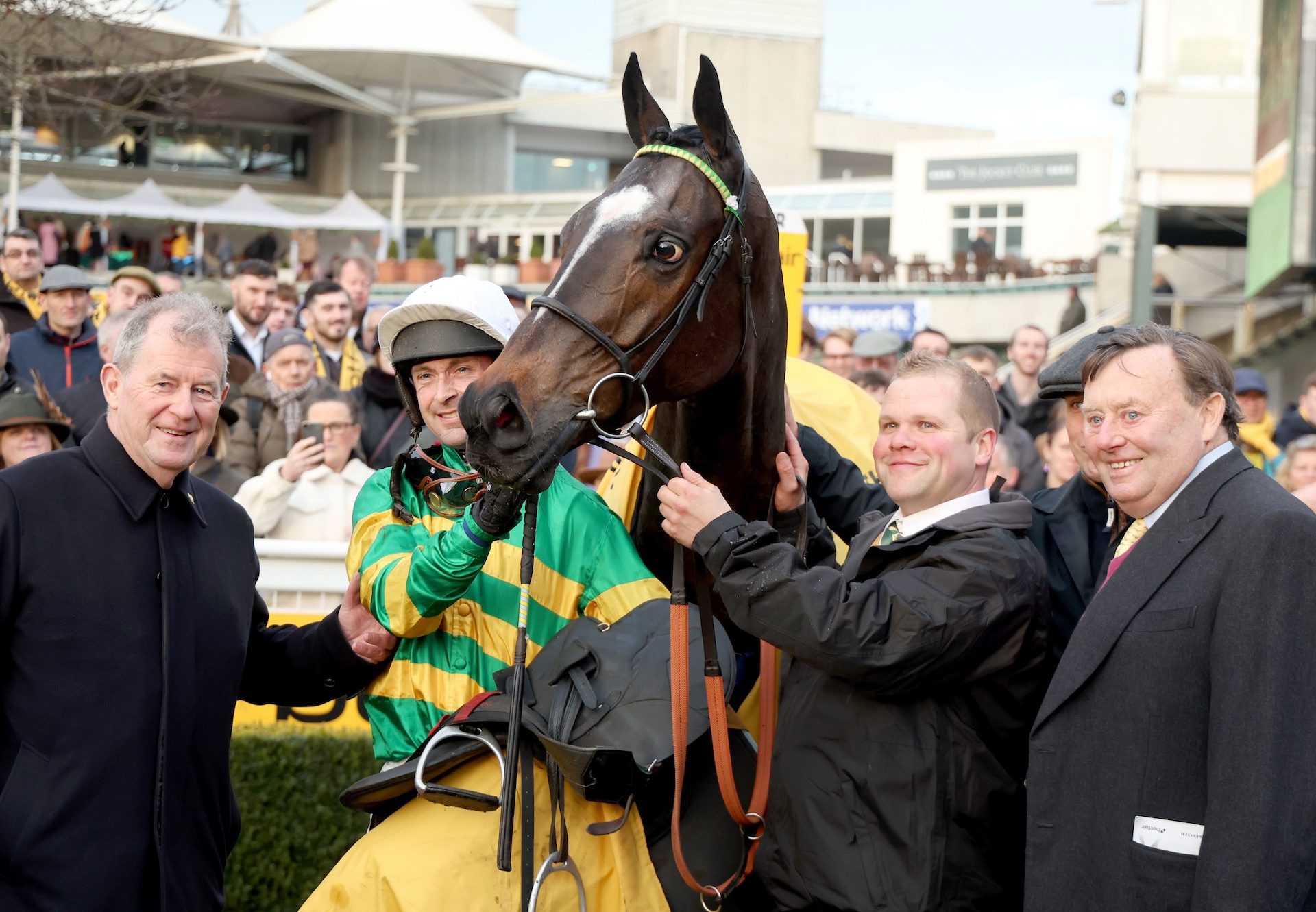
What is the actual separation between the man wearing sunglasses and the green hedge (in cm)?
364

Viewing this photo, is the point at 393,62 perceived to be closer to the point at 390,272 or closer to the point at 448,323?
the point at 390,272

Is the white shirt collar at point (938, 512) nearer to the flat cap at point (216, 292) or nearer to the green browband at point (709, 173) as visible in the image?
the green browband at point (709, 173)

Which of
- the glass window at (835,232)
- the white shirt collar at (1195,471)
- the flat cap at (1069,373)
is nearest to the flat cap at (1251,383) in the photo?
the flat cap at (1069,373)

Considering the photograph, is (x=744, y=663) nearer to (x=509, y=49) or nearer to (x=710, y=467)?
(x=710, y=467)

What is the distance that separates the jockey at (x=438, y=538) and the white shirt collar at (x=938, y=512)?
50 cm

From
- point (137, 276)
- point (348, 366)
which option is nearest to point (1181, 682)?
point (348, 366)

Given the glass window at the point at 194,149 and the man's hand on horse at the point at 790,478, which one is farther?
the glass window at the point at 194,149

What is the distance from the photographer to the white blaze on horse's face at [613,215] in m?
2.57

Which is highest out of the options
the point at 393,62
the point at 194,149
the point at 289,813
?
the point at 393,62

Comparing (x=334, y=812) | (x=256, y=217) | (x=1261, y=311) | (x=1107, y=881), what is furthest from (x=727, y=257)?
(x=256, y=217)

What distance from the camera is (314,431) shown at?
5.10 meters

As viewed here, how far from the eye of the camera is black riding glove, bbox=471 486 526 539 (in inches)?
94.0

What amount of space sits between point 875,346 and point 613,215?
5400mm

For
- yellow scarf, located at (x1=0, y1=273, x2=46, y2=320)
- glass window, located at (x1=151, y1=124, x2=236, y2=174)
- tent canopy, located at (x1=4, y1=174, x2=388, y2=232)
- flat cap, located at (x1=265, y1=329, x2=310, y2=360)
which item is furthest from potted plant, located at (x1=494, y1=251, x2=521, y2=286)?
flat cap, located at (x1=265, y1=329, x2=310, y2=360)
